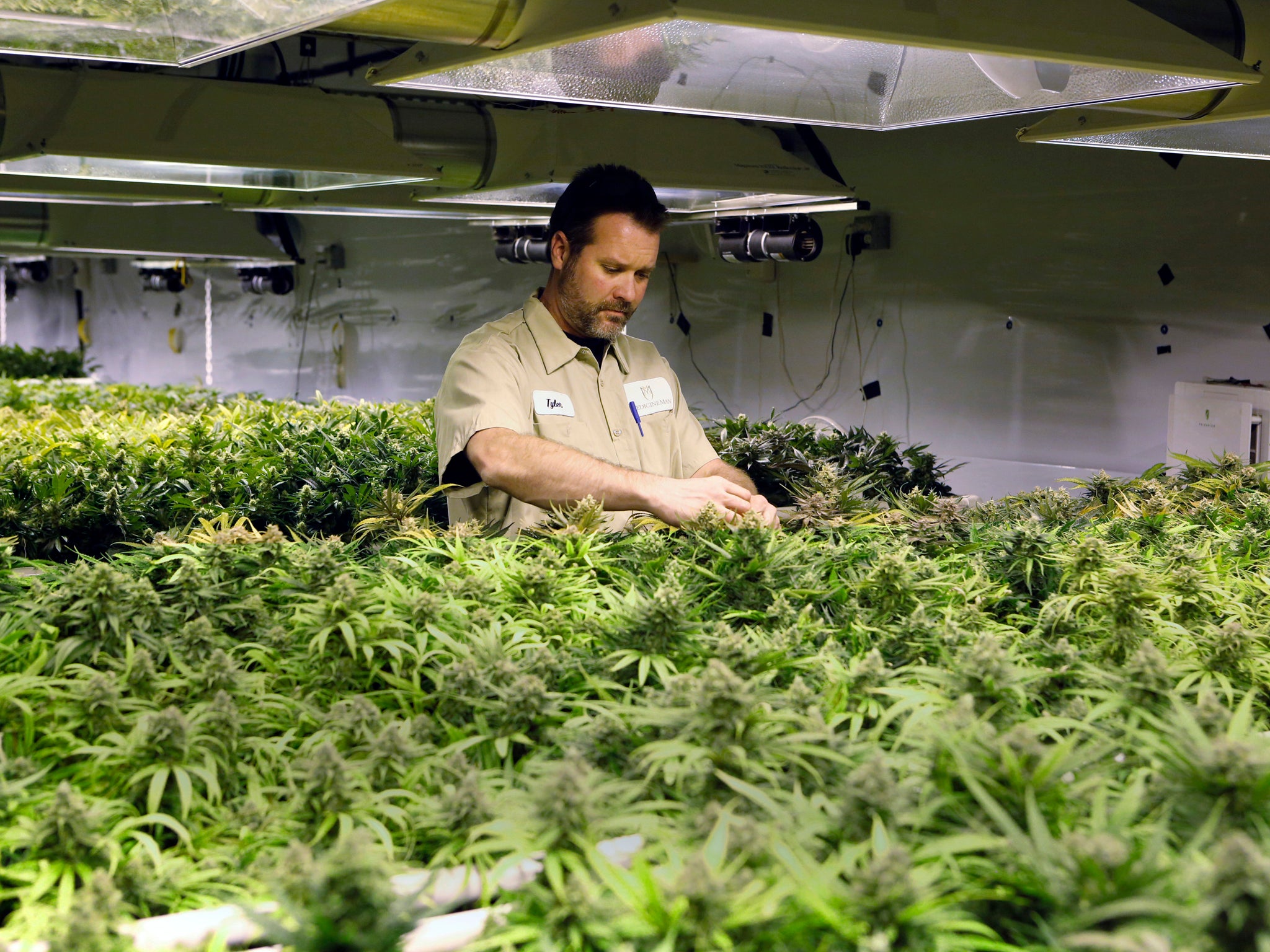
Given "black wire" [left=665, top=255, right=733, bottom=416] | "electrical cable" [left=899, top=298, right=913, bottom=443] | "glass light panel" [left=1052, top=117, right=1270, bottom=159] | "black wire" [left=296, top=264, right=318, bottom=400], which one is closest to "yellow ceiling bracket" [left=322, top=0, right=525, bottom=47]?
"glass light panel" [left=1052, top=117, right=1270, bottom=159]

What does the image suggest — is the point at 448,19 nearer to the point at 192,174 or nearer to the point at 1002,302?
the point at 192,174

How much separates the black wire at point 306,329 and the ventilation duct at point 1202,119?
9.16m

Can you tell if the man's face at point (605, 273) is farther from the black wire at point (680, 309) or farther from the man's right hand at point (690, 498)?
the black wire at point (680, 309)

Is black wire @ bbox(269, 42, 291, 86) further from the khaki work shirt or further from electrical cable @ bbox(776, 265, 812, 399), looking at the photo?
electrical cable @ bbox(776, 265, 812, 399)

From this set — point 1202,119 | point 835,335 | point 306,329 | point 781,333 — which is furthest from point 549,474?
point 306,329

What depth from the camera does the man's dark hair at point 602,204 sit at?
9.00 ft

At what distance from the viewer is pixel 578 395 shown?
289 centimetres

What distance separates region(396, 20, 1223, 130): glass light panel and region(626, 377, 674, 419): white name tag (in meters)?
0.91

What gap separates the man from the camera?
2.41 metres

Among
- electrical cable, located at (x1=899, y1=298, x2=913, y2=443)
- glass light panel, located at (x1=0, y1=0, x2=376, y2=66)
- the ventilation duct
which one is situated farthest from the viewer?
electrical cable, located at (x1=899, y1=298, x2=913, y2=443)

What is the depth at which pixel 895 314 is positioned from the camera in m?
6.39

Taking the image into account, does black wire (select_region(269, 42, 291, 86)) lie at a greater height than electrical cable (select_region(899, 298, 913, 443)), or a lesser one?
greater

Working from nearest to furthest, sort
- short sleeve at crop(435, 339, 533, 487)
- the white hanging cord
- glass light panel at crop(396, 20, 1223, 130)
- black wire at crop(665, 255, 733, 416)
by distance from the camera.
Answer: glass light panel at crop(396, 20, 1223, 130)
short sleeve at crop(435, 339, 533, 487)
black wire at crop(665, 255, 733, 416)
the white hanging cord

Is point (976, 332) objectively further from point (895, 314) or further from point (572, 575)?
point (572, 575)
